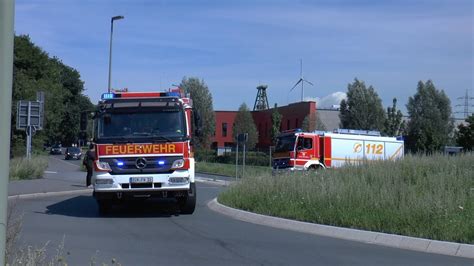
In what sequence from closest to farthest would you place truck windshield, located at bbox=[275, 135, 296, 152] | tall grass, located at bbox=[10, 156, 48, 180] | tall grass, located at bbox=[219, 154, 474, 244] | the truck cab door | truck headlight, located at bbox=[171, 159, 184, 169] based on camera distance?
1. tall grass, located at bbox=[219, 154, 474, 244]
2. truck headlight, located at bbox=[171, 159, 184, 169]
3. tall grass, located at bbox=[10, 156, 48, 180]
4. the truck cab door
5. truck windshield, located at bbox=[275, 135, 296, 152]

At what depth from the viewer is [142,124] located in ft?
47.0

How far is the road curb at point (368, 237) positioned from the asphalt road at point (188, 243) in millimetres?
283

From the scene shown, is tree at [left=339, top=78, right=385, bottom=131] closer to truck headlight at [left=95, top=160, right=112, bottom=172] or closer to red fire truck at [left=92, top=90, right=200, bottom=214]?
red fire truck at [left=92, top=90, right=200, bottom=214]

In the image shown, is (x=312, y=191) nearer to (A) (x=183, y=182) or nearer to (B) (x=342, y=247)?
(A) (x=183, y=182)

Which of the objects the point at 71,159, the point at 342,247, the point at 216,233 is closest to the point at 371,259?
the point at 342,247

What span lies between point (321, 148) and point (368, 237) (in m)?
25.0

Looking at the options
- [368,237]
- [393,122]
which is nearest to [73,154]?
[393,122]

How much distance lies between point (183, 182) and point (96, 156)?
2188mm

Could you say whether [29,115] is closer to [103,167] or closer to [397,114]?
[103,167]

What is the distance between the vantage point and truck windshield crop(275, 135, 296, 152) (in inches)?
1361

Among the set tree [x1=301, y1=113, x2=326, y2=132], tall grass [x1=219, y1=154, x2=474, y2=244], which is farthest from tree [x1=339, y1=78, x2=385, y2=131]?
tall grass [x1=219, y1=154, x2=474, y2=244]

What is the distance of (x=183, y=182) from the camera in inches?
551

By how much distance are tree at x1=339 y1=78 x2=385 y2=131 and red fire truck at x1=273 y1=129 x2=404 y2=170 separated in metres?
18.2

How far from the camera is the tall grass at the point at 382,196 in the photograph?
10703 mm
